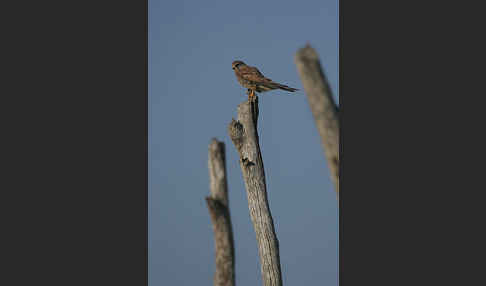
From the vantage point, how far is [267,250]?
8.11 m

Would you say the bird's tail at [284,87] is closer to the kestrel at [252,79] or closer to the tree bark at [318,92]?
the kestrel at [252,79]

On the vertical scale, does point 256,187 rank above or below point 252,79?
below

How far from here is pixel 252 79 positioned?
29.2 feet

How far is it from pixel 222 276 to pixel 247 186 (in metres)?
1.66

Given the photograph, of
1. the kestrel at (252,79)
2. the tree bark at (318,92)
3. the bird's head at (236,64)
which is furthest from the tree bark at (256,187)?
the tree bark at (318,92)

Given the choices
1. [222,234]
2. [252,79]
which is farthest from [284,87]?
[222,234]

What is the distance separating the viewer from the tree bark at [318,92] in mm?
5273

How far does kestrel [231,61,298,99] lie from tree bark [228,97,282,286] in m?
0.39

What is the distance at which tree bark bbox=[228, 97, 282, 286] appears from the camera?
8086 mm

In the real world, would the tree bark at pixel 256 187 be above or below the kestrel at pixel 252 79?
below

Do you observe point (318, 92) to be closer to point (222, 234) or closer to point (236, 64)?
point (222, 234)

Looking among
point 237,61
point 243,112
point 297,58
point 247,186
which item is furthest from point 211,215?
point 237,61

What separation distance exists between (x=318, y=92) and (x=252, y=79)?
3.71m

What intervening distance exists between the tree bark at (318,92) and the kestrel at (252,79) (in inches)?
119
